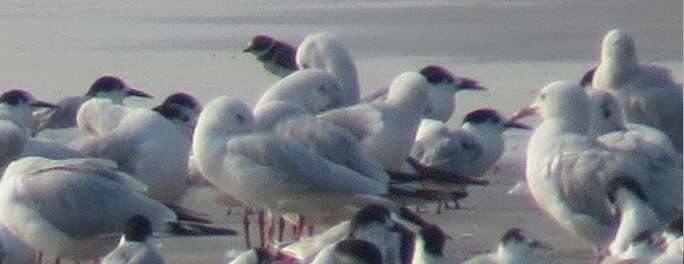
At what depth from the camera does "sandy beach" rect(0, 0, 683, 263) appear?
18.7 meters

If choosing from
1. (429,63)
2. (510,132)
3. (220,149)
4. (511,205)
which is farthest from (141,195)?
(429,63)

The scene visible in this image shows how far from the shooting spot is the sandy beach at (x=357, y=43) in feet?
61.5

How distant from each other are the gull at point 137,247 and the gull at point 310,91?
348 centimetres

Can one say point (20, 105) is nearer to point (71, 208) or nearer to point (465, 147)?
point (465, 147)

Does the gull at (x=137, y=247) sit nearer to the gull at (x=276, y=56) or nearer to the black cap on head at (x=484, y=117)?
the black cap on head at (x=484, y=117)

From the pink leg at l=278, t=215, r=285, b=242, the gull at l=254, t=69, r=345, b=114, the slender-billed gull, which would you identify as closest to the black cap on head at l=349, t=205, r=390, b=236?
the slender-billed gull

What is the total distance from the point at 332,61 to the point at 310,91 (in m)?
1.10

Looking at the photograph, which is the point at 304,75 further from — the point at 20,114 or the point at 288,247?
the point at 288,247

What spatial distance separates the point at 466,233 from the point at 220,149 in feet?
4.85

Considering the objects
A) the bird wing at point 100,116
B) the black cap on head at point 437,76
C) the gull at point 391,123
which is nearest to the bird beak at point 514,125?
the black cap on head at point 437,76

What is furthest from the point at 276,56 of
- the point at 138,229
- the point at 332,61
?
the point at 138,229

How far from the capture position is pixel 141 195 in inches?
465

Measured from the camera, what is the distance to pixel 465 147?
14.9m

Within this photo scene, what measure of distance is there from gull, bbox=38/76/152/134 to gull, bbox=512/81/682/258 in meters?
4.61
